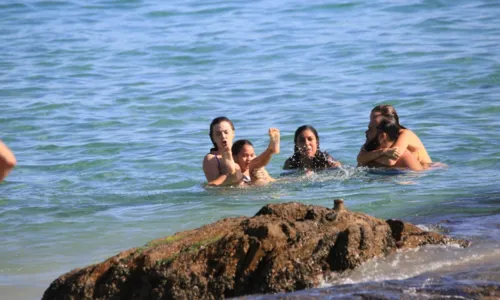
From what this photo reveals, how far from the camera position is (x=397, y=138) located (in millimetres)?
10555

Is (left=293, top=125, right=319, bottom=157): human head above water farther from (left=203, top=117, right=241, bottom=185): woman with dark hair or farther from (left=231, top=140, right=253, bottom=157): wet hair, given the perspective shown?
(left=203, top=117, right=241, bottom=185): woman with dark hair

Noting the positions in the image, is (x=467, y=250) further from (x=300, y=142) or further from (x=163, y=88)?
(x=163, y=88)

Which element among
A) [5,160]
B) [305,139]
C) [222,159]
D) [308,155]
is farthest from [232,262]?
[308,155]

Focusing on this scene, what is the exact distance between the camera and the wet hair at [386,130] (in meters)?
10.4

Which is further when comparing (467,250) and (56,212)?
(56,212)

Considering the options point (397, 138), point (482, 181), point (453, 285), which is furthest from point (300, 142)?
point (453, 285)

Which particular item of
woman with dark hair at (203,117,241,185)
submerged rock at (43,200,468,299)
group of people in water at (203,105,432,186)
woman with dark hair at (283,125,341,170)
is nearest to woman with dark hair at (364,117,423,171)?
group of people in water at (203,105,432,186)

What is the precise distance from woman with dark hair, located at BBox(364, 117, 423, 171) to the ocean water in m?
0.30

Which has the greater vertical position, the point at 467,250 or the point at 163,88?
the point at 163,88

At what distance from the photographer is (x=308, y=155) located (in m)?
10.7

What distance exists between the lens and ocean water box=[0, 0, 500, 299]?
7613 millimetres

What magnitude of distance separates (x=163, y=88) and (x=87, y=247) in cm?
952

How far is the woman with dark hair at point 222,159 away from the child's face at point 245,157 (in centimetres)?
20

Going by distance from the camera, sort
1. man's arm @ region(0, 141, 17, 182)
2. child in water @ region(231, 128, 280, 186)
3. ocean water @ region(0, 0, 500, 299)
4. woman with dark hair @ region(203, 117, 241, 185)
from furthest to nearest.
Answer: child in water @ region(231, 128, 280, 186) < woman with dark hair @ region(203, 117, 241, 185) < ocean water @ region(0, 0, 500, 299) < man's arm @ region(0, 141, 17, 182)
